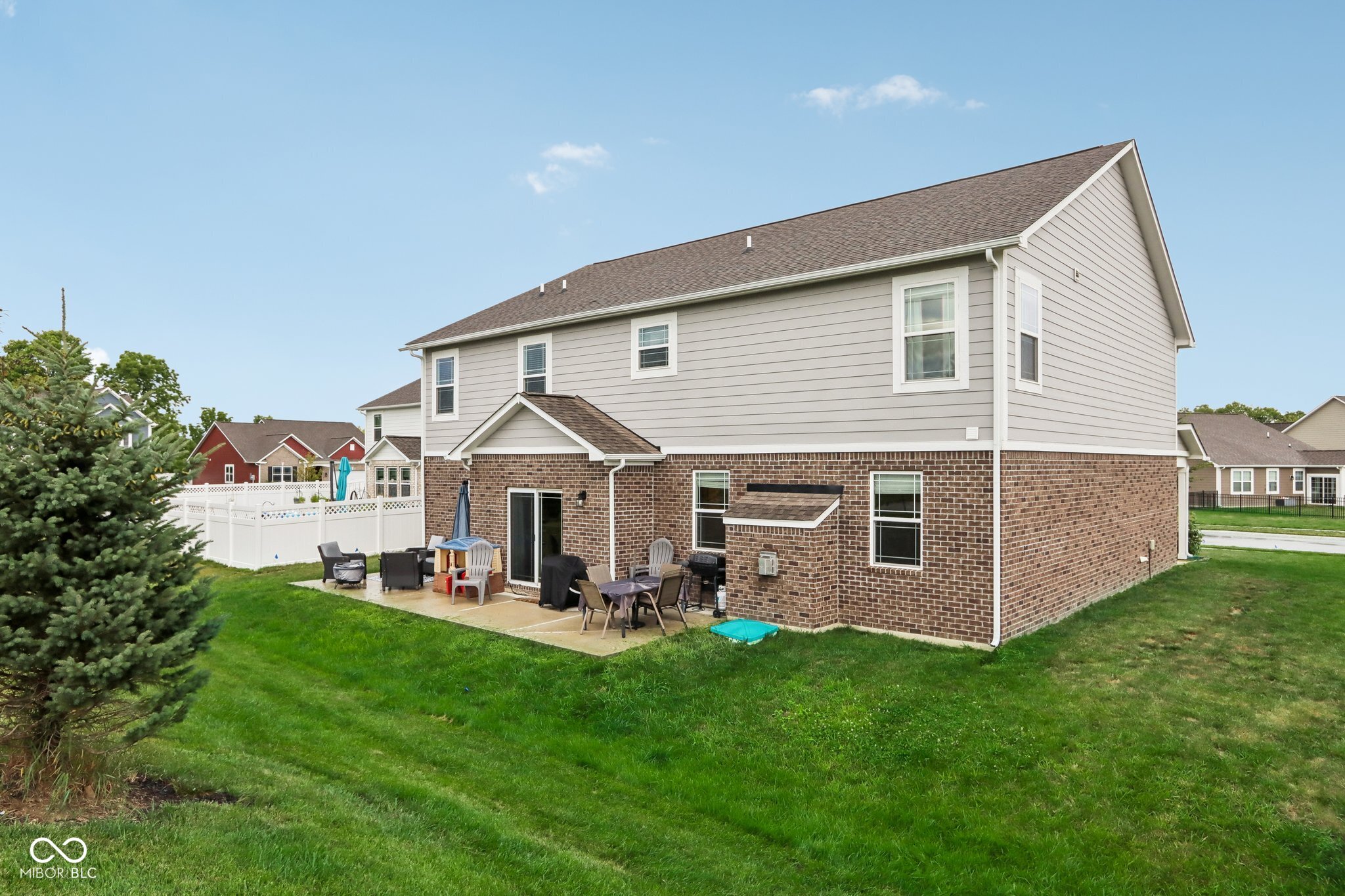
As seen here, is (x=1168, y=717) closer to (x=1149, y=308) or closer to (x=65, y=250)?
(x=1149, y=308)

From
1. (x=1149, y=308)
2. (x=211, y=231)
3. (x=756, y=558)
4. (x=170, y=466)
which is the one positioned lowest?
(x=756, y=558)

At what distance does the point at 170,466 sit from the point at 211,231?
92.9 ft

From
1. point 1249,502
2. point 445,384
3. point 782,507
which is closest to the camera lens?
point 782,507

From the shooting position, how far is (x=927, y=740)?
732 cm

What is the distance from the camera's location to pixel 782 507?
11562 mm

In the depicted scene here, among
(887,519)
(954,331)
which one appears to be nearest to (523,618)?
(887,519)

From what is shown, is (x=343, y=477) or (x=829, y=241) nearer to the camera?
(x=829, y=241)

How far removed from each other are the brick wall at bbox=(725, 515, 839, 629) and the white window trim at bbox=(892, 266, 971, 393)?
2468 mm

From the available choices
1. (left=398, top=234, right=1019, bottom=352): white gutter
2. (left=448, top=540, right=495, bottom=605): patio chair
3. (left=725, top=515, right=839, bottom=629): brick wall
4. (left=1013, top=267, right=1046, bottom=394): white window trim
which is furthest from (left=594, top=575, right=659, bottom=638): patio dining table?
(left=1013, top=267, right=1046, bottom=394): white window trim

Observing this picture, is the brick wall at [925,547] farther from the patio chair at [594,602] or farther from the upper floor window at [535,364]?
the upper floor window at [535,364]

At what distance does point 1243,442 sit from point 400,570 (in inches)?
2105

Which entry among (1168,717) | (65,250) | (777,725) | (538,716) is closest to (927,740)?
(777,725)

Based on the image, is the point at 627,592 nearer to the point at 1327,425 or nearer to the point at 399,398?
the point at 399,398

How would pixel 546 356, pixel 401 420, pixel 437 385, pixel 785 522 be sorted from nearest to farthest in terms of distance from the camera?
1. pixel 785 522
2. pixel 546 356
3. pixel 437 385
4. pixel 401 420
